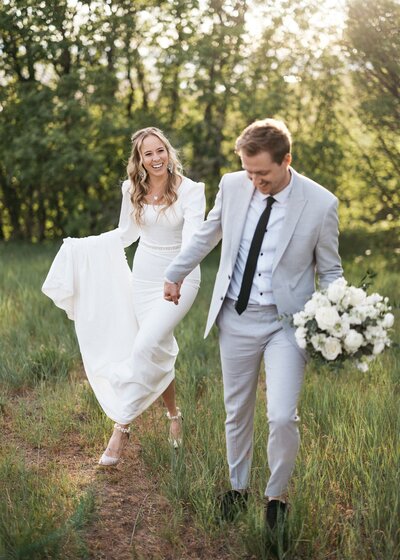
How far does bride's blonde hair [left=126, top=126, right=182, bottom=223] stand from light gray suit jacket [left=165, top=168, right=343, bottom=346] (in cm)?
153

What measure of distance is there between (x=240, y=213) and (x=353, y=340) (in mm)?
975

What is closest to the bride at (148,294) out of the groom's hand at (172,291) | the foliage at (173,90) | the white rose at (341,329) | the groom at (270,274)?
the groom's hand at (172,291)

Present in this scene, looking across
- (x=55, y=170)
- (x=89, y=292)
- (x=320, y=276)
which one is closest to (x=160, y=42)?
(x=55, y=170)

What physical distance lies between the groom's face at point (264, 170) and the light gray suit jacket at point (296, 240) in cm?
11

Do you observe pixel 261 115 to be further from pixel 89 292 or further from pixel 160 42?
pixel 89 292

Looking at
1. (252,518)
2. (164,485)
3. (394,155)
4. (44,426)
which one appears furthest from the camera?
(394,155)

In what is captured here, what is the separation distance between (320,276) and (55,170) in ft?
38.5

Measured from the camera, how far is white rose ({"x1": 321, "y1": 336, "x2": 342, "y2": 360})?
3.46m

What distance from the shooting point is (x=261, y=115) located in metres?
14.0

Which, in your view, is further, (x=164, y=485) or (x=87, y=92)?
(x=87, y=92)

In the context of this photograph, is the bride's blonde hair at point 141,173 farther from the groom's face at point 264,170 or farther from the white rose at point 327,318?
the white rose at point 327,318

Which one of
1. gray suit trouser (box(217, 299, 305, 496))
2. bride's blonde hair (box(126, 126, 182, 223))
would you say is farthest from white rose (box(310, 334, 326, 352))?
bride's blonde hair (box(126, 126, 182, 223))

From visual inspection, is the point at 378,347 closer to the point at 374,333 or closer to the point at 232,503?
the point at 374,333

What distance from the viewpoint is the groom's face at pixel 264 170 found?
3752mm
